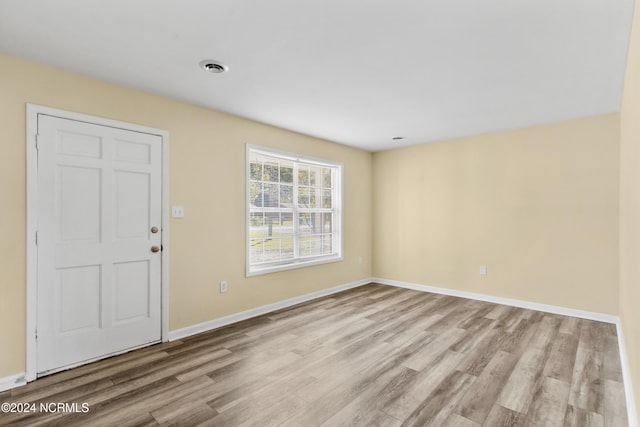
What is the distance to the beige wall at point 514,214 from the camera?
363cm

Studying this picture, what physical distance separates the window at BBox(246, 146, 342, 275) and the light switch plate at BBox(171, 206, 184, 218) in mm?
820

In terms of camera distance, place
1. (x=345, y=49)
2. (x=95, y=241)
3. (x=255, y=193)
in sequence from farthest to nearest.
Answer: (x=255, y=193)
(x=95, y=241)
(x=345, y=49)

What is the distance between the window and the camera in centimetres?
400

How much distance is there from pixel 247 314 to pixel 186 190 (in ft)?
5.36

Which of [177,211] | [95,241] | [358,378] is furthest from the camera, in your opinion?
[177,211]

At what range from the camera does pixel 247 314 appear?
148 inches

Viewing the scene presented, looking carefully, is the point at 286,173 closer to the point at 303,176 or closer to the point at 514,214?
the point at 303,176

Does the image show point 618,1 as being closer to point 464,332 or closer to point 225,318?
point 464,332

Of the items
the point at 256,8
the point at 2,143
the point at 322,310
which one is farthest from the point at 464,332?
the point at 2,143

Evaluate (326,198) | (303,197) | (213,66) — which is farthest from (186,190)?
(326,198)

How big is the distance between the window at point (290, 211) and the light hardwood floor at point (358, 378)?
1002 millimetres

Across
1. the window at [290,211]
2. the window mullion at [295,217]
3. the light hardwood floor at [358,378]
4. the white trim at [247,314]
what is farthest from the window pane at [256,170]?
the light hardwood floor at [358,378]

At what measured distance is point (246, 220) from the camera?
3.80 m

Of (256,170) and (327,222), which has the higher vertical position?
(256,170)
